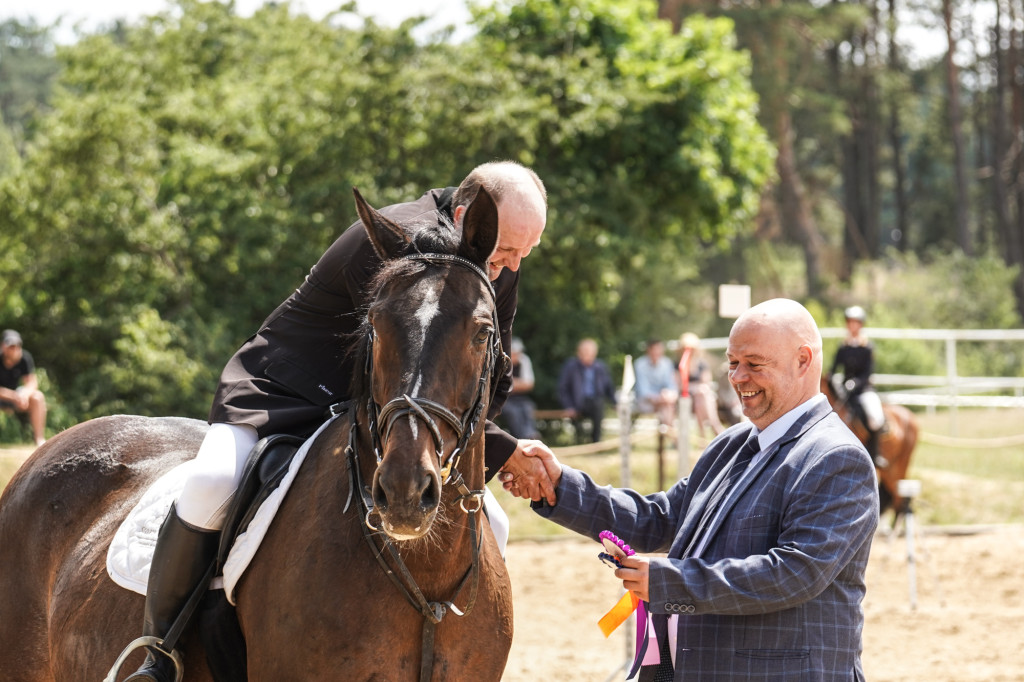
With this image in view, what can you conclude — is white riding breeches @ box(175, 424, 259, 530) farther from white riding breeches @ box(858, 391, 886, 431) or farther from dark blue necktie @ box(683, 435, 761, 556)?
white riding breeches @ box(858, 391, 886, 431)

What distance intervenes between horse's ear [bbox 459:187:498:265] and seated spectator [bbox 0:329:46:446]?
11785 mm

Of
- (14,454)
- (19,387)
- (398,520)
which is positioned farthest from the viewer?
(19,387)

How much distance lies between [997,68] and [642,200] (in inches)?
1196

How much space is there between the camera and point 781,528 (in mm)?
3086

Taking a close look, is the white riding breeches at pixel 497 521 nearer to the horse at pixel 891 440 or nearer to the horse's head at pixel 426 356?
the horse's head at pixel 426 356

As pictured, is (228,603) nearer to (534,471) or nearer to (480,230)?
(534,471)

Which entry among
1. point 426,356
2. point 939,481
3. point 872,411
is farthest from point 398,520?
point 939,481

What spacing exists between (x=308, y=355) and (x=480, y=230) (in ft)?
2.66

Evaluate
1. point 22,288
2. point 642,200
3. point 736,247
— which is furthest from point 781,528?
point 736,247

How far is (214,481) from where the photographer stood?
130 inches

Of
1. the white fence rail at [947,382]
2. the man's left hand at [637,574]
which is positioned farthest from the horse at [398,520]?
the white fence rail at [947,382]

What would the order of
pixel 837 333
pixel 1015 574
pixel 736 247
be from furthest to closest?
pixel 736 247 → pixel 837 333 → pixel 1015 574

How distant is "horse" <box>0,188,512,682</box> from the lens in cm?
271

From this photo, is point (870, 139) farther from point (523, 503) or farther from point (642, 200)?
point (523, 503)
